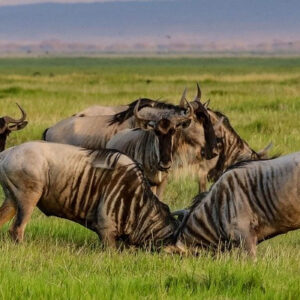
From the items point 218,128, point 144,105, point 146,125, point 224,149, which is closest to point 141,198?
point 146,125

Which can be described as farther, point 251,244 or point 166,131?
point 166,131

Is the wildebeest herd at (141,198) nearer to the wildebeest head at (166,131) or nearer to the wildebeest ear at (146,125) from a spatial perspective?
the wildebeest head at (166,131)

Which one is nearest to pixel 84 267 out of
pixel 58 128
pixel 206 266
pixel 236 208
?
pixel 206 266

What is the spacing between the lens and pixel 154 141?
388 inches

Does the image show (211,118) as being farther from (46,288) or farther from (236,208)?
(46,288)

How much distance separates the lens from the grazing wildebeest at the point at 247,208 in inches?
269

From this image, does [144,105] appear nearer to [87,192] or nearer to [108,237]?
[87,192]

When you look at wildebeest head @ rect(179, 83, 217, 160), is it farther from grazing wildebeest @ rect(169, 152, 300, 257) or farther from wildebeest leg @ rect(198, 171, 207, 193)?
grazing wildebeest @ rect(169, 152, 300, 257)

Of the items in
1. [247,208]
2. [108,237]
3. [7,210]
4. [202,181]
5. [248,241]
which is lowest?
[202,181]

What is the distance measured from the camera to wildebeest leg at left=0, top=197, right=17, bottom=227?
768 cm

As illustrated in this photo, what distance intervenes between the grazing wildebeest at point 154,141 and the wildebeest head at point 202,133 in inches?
25.0

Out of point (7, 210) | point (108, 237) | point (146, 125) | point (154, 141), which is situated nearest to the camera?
point (108, 237)

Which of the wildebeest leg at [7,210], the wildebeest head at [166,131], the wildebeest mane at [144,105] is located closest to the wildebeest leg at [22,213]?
the wildebeest leg at [7,210]

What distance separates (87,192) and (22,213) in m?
0.59
